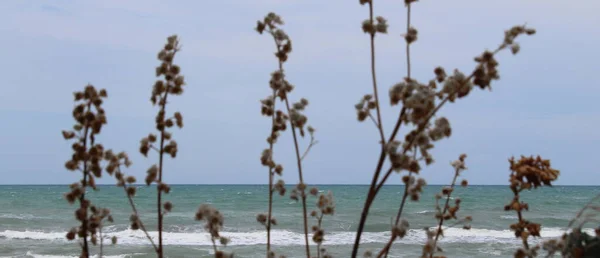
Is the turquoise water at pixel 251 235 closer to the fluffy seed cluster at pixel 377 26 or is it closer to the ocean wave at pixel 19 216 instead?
the ocean wave at pixel 19 216

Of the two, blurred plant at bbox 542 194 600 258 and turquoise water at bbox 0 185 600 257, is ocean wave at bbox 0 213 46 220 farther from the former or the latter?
blurred plant at bbox 542 194 600 258

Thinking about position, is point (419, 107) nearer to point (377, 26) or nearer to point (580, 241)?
point (377, 26)

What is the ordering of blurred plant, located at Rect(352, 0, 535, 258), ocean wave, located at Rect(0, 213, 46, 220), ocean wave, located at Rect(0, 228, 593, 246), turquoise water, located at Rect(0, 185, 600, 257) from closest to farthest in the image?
blurred plant, located at Rect(352, 0, 535, 258) → turquoise water, located at Rect(0, 185, 600, 257) → ocean wave, located at Rect(0, 228, 593, 246) → ocean wave, located at Rect(0, 213, 46, 220)

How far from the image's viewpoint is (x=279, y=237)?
22.0 metres

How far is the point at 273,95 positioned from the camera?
1579mm

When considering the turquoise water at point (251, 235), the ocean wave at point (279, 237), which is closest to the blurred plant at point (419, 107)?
the turquoise water at point (251, 235)

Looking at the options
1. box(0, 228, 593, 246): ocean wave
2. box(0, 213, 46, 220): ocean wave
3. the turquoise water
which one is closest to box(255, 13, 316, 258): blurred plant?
the turquoise water

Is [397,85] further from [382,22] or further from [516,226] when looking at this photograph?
[516,226]

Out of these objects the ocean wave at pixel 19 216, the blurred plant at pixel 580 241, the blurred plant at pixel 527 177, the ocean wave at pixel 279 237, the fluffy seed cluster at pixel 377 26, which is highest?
the fluffy seed cluster at pixel 377 26

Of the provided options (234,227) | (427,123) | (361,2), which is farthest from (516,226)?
(234,227)

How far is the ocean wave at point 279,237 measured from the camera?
67.6ft

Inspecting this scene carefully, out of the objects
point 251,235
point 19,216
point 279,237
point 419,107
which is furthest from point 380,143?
point 19,216

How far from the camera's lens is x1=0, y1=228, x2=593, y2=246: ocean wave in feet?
67.6

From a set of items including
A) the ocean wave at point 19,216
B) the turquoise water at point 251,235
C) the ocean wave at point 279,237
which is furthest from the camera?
the ocean wave at point 19,216
